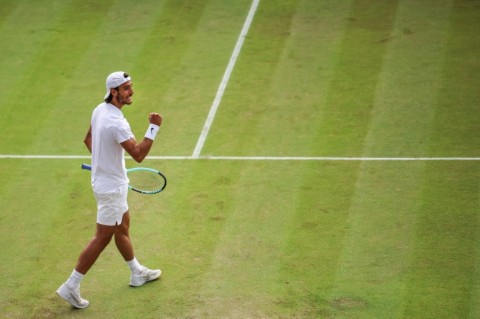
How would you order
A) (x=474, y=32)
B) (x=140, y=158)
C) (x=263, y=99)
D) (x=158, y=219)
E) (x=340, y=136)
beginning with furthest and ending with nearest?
1. (x=474, y=32)
2. (x=263, y=99)
3. (x=340, y=136)
4. (x=158, y=219)
5. (x=140, y=158)

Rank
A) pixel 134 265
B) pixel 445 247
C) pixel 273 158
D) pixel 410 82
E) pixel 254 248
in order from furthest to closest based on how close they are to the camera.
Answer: pixel 410 82 → pixel 273 158 → pixel 254 248 → pixel 445 247 → pixel 134 265

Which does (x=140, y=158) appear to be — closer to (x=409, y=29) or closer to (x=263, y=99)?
(x=263, y=99)

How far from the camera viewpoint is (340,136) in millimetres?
12609

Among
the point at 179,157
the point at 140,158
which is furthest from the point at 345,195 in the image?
the point at 140,158

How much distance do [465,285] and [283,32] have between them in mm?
7419

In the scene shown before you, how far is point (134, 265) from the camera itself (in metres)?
9.51

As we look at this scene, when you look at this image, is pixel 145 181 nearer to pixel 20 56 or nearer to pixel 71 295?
pixel 71 295

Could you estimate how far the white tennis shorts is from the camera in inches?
359

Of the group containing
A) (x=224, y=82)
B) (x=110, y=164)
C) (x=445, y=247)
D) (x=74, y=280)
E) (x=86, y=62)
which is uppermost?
(x=110, y=164)

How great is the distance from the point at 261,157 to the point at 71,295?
3.84 meters

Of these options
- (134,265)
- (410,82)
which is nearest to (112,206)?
(134,265)

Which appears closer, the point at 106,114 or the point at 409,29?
the point at 106,114

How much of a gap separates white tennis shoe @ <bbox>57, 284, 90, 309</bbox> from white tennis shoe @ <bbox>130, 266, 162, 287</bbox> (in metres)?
0.60

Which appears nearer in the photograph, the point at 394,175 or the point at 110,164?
the point at 110,164
